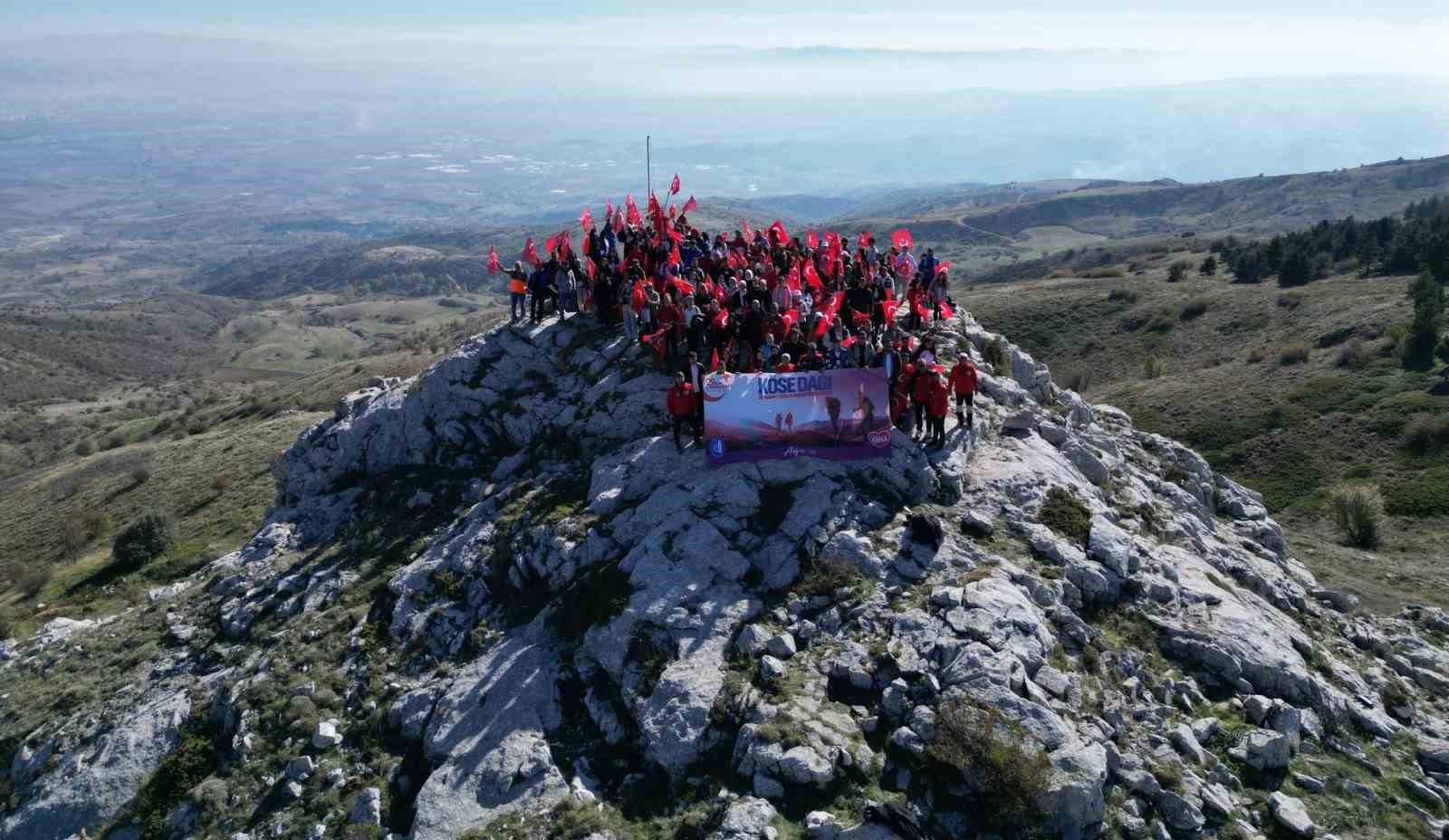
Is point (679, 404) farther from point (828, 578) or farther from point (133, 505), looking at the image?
point (133, 505)

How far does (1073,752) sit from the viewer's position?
42.4 ft

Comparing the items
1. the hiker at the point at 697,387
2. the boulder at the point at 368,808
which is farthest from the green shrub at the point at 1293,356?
the boulder at the point at 368,808

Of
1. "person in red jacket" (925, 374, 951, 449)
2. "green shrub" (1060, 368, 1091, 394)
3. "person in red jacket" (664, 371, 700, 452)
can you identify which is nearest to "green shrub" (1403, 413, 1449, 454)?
"green shrub" (1060, 368, 1091, 394)

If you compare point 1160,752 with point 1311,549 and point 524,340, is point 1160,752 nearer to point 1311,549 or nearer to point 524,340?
point 1311,549

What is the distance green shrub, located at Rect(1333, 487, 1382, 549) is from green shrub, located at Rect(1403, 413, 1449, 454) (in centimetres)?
701

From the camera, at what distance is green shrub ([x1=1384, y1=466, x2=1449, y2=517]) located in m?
→ 30.8

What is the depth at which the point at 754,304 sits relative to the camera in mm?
21547

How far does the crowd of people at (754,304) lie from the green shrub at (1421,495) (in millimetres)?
20507

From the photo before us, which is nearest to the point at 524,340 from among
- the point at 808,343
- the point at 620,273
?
the point at 620,273

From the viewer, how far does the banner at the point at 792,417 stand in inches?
776

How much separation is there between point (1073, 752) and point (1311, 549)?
20945 mm

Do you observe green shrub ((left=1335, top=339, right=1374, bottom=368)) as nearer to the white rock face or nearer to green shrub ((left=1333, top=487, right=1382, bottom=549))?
green shrub ((left=1333, top=487, right=1382, bottom=549))

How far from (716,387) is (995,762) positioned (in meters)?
10.5

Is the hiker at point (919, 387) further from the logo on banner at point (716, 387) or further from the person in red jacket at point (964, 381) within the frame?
the logo on banner at point (716, 387)
